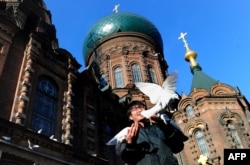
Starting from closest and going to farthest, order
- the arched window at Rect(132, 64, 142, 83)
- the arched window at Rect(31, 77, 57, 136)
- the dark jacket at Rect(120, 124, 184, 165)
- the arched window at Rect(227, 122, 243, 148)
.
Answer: the dark jacket at Rect(120, 124, 184, 165) < the arched window at Rect(31, 77, 57, 136) < the arched window at Rect(227, 122, 243, 148) < the arched window at Rect(132, 64, 142, 83)

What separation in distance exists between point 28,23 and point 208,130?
12.5 metres

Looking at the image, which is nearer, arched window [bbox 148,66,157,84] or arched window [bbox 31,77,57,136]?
arched window [bbox 31,77,57,136]

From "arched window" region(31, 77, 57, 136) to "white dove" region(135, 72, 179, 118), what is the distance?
8.41 meters

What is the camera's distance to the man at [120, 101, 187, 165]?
9.87ft

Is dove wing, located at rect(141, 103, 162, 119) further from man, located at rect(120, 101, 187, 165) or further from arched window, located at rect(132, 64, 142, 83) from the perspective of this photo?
arched window, located at rect(132, 64, 142, 83)

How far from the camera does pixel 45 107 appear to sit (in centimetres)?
1202

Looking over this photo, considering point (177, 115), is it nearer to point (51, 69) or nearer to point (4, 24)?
point (51, 69)

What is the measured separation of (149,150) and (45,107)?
9.69 metres

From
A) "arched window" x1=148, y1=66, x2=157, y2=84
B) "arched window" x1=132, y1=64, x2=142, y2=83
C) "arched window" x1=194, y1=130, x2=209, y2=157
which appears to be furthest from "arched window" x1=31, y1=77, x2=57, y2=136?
"arched window" x1=148, y1=66, x2=157, y2=84

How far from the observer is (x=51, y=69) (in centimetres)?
1330

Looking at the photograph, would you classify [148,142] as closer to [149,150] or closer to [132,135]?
[149,150]

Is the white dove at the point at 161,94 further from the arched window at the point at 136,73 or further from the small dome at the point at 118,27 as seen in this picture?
the small dome at the point at 118,27

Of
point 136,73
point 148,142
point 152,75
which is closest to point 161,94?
point 148,142

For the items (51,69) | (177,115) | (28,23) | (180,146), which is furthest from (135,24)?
(180,146)
